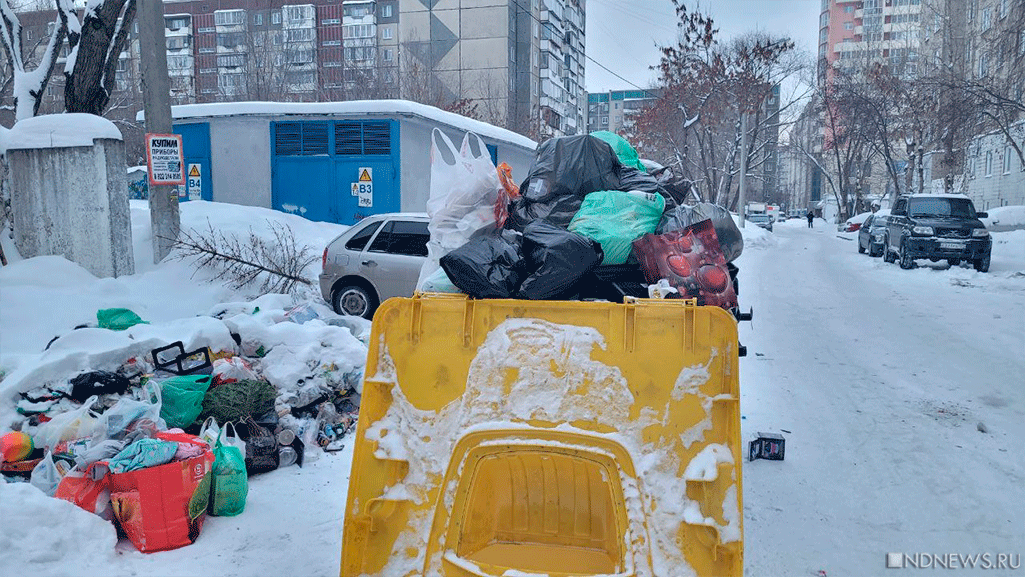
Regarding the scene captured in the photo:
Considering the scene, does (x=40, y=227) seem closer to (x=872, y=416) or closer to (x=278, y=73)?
(x=872, y=416)

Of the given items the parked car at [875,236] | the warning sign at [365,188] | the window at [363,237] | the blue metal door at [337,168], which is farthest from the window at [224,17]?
the window at [363,237]

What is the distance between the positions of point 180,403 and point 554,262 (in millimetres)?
3079

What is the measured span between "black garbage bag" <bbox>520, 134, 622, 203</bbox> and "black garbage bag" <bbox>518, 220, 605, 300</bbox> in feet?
3.74

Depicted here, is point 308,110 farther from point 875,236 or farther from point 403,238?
point 875,236

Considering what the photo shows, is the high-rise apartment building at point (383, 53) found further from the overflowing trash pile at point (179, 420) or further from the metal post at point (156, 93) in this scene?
the overflowing trash pile at point (179, 420)

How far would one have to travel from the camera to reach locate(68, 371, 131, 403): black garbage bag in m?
5.38

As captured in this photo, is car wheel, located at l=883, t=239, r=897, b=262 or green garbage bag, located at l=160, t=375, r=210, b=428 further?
car wheel, located at l=883, t=239, r=897, b=262

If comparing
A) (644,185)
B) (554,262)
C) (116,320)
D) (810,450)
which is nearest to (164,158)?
(116,320)

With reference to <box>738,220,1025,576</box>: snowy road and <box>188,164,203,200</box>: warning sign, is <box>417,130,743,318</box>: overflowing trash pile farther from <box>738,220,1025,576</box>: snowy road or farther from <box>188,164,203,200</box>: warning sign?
<box>188,164,203,200</box>: warning sign

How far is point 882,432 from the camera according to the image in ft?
19.4

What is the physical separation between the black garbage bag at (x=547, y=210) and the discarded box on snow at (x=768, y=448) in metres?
Result: 2.19

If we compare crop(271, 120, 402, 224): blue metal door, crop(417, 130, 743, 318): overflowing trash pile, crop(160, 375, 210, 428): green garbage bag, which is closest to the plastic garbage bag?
crop(417, 130, 743, 318): overflowing trash pile

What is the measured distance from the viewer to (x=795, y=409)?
6590 mm

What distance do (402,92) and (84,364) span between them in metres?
31.5
